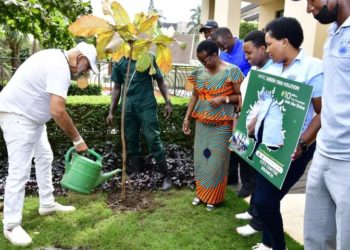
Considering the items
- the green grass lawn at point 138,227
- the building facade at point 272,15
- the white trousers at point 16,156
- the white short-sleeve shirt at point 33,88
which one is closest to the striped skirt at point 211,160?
the green grass lawn at point 138,227

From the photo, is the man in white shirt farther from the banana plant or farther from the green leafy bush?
the green leafy bush

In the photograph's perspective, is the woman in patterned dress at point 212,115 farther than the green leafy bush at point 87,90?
No

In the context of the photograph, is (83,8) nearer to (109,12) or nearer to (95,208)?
(109,12)

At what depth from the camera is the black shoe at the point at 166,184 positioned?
4.56 m

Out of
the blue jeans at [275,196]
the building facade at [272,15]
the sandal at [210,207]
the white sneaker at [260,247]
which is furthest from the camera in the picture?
the building facade at [272,15]

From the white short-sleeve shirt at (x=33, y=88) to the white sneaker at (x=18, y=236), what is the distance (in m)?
0.96

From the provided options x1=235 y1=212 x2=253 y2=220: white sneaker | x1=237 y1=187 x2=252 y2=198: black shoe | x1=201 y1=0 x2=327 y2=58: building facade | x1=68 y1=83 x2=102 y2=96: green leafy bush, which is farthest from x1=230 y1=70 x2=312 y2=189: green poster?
x1=68 y1=83 x2=102 y2=96: green leafy bush

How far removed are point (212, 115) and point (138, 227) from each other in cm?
132

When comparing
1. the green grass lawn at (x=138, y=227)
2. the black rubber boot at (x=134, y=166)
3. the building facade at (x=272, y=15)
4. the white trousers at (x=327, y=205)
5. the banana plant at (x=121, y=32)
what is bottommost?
the green grass lawn at (x=138, y=227)

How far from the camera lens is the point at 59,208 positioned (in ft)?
12.6

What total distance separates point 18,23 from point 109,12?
923 mm

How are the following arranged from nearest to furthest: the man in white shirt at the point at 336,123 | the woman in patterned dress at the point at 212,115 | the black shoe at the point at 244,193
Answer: the man in white shirt at the point at 336,123, the woman in patterned dress at the point at 212,115, the black shoe at the point at 244,193

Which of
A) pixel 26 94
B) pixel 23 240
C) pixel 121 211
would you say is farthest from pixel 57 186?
pixel 26 94

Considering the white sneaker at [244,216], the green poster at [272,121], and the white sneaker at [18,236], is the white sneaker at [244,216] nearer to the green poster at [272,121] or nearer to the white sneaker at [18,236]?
the green poster at [272,121]
